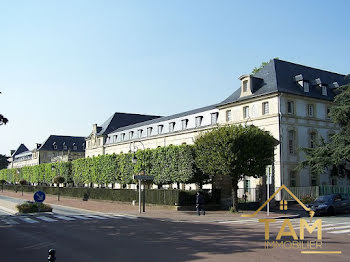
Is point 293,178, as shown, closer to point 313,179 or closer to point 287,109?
point 313,179

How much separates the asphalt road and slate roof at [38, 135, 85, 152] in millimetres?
111636

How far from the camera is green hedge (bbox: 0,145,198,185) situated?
35.7 m

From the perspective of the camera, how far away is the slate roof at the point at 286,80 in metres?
43.3

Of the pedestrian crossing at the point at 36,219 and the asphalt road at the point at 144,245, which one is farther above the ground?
the asphalt road at the point at 144,245

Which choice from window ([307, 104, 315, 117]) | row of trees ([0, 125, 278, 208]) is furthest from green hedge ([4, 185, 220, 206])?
window ([307, 104, 315, 117])

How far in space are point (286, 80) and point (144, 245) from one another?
118ft

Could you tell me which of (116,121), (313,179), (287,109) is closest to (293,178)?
(313,179)

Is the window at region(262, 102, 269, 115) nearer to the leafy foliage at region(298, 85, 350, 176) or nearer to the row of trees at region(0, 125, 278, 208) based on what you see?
the leafy foliage at region(298, 85, 350, 176)

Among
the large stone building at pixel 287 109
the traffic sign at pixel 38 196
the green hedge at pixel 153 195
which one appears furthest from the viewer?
the large stone building at pixel 287 109

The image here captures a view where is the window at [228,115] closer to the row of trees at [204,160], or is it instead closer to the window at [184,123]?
the row of trees at [204,160]

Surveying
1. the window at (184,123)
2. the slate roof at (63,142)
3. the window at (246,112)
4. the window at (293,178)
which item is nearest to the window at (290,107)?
the window at (246,112)

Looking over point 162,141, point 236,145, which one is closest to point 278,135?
point 236,145

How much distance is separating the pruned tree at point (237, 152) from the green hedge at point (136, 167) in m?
5.59

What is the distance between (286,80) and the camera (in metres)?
44.5
